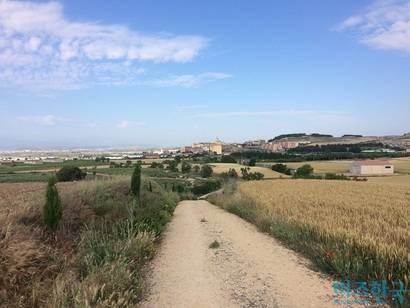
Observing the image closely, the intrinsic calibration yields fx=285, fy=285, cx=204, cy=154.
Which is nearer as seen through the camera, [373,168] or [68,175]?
[68,175]

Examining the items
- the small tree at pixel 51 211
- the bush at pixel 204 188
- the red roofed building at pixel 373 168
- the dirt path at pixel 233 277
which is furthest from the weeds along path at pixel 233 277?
the red roofed building at pixel 373 168

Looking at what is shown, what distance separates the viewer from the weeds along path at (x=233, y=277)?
475 centimetres

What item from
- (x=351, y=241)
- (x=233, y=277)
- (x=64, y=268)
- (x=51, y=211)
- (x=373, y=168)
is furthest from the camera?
(x=373, y=168)

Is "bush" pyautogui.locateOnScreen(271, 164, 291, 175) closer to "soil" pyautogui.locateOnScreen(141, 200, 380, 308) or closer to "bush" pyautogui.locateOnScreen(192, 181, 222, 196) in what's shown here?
"bush" pyautogui.locateOnScreen(192, 181, 222, 196)

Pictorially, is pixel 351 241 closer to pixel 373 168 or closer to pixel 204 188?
pixel 204 188

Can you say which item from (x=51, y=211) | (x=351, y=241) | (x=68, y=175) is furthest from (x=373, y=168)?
(x=51, y=211)

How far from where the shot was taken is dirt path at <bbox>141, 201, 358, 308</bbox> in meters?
4.75

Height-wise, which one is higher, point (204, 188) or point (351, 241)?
point (351, 241)

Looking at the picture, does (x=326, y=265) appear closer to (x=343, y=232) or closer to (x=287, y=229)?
(x=343, y=232)

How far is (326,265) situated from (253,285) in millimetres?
1781

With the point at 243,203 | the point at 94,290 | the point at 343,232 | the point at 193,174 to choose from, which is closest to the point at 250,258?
the point at 343,232

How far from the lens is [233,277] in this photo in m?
5.82

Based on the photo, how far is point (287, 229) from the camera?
8.77m

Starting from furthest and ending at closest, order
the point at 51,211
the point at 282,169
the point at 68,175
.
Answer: the point at 282,169, the point at 68,175, the point at 51,211
